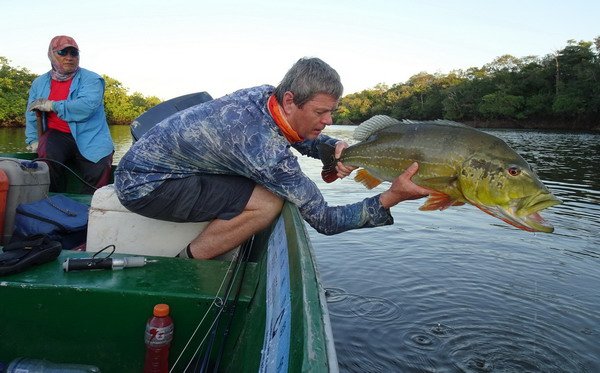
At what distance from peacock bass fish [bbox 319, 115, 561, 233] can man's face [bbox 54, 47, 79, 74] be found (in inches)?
153

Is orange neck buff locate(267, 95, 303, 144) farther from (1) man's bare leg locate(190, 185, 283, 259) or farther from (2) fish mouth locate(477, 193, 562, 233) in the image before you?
(2) fish mouth locate(477, 193, 562, 233)

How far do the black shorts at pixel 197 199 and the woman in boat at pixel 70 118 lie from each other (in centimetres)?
272

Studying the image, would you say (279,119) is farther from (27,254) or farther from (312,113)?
(27,254)

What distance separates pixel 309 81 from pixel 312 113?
217 mm

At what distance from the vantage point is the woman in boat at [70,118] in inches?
212

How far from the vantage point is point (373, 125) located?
3.62 m

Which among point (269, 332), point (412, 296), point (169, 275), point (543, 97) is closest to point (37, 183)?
point (169, 275)

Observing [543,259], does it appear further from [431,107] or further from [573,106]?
[431,107]

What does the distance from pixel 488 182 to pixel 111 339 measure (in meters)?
2.36

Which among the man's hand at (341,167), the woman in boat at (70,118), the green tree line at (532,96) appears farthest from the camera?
the green tree line at (532,96)

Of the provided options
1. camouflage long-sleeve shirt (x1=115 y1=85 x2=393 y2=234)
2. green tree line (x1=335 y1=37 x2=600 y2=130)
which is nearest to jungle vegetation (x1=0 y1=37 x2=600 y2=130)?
green tree line (x1=335 y1=37 x2=600 y2=130)

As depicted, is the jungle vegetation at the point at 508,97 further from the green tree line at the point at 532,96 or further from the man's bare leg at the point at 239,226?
the man's bare leg at the point at 239,226

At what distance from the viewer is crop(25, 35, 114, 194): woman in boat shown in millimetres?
5383

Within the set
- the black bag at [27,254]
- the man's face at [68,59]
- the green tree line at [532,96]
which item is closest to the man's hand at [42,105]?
the man's face at [68,59]
